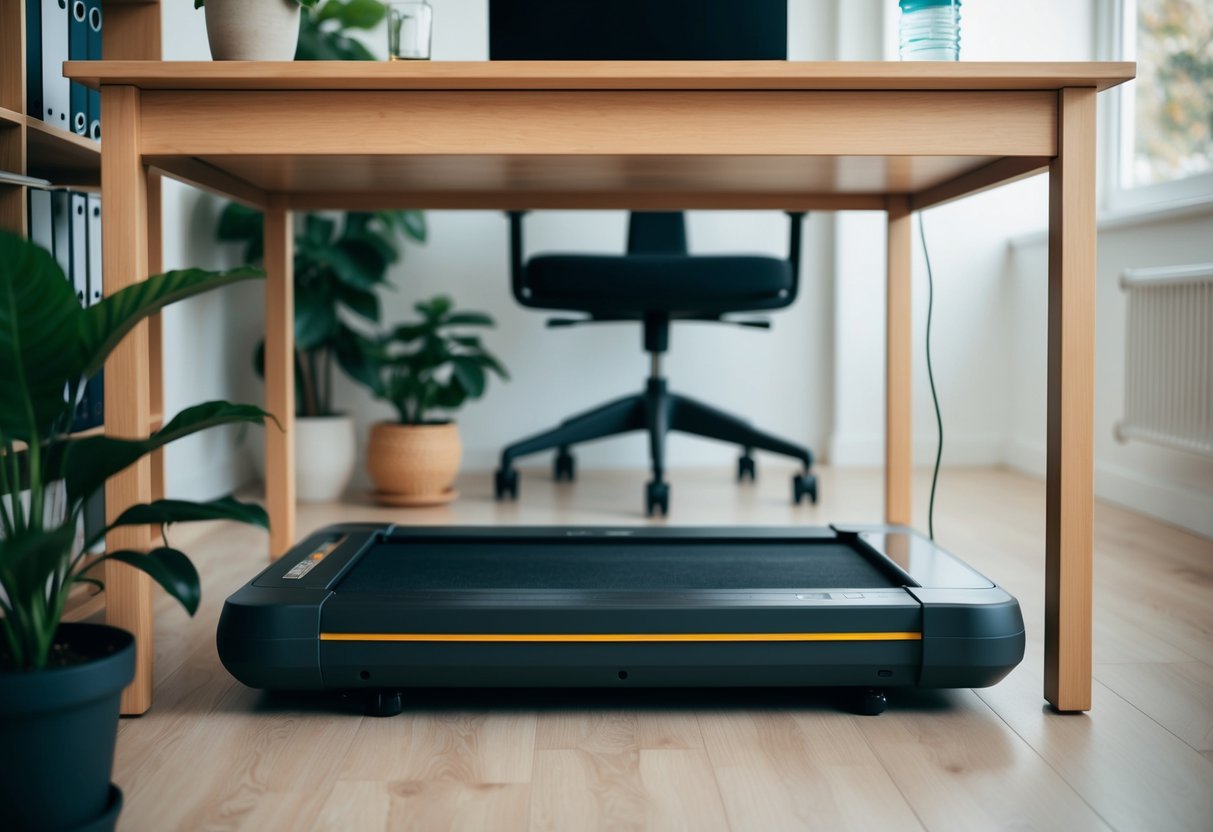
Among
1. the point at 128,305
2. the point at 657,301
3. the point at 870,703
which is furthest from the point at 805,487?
the point at 128,305

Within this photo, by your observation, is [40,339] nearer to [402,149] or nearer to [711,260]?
[402,149]

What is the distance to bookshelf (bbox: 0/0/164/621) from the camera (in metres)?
1.63

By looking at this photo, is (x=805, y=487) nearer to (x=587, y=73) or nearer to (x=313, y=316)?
(x=313, y=316)

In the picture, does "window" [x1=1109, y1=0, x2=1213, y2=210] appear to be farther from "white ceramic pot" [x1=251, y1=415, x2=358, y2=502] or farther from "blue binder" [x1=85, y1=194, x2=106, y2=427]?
"blue binder" [x1=85, y1=194, x2=106, y2=427]

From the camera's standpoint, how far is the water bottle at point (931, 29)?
58.7 inches

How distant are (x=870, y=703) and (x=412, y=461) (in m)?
1.73

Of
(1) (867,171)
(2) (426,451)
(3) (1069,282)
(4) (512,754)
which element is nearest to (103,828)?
(4) (512,754)

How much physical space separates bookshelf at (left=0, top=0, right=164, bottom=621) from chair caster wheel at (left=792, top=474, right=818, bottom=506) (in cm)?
156

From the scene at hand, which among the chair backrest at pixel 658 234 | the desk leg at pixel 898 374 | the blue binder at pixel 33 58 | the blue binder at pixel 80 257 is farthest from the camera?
the chair backrest at pixel 658 234

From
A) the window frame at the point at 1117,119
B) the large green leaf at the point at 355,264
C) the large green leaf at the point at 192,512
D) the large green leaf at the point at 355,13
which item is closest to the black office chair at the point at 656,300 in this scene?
the large green leaf at the point at 355,264

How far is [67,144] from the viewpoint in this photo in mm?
1771

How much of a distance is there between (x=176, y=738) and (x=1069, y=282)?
1.19 meters

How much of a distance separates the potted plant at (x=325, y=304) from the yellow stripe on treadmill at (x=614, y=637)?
165 cm

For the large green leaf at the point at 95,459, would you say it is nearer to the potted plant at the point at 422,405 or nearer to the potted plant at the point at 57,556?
the potted plant at the point at 57,556
